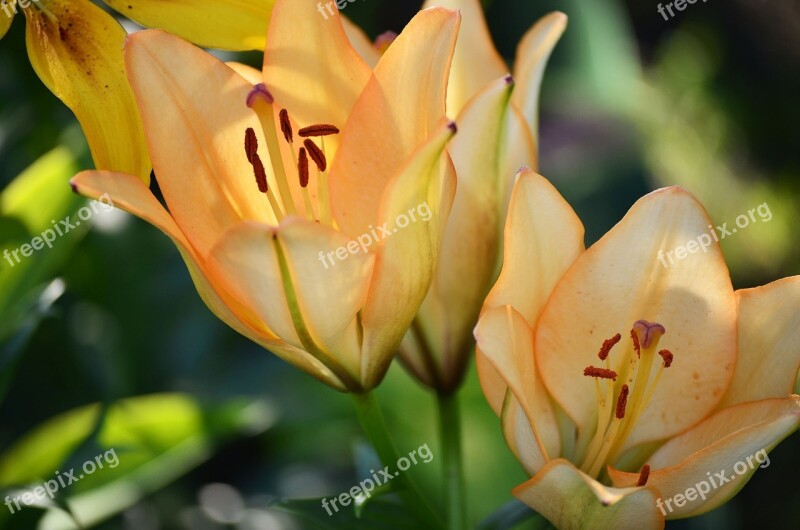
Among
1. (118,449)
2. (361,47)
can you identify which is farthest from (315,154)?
(118,449)

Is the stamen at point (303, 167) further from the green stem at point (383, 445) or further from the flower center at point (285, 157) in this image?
the green stem at point (383, 445)

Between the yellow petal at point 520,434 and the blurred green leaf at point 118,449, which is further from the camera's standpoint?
the blurred green leaf at point 118,449

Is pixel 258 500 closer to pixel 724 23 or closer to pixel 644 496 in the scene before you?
pixel 644 496

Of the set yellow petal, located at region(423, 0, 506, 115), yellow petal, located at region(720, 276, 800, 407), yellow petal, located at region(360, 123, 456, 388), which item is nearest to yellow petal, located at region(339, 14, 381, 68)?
yellow petal, located at region(423, 0, 506, 115)

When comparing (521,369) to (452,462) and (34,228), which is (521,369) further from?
(34,228)

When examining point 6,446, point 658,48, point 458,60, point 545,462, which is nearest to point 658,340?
point 545,462

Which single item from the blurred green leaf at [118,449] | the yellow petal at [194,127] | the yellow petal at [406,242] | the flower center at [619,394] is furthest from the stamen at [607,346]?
the blurred green leaf at [118,449]
